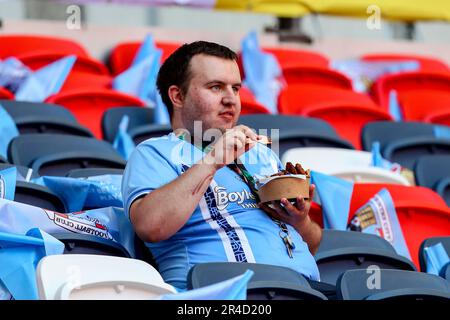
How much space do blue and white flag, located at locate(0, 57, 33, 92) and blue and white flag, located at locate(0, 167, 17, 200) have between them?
1844 mm

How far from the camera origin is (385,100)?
599 centimetres

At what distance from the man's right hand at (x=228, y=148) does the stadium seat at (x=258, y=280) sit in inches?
12.2

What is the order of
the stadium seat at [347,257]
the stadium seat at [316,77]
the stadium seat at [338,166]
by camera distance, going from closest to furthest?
the stadium seat at [347,257] → the stadium seat at [338,166] → the stadium seat at [316,77]

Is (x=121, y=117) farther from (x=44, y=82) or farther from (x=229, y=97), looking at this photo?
(x=229, y=97)

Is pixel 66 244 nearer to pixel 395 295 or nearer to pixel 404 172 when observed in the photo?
pixel 395 295

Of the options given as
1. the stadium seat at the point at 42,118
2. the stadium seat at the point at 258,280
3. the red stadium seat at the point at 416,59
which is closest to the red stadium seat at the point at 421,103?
the red stadium seat at the point at 416,59

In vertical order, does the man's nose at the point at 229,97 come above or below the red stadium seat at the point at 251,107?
above

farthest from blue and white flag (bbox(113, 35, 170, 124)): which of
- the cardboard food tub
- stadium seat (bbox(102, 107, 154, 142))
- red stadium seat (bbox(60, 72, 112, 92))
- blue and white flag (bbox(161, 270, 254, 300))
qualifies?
blue and white flag (bbox(161, 270, 254, 300))

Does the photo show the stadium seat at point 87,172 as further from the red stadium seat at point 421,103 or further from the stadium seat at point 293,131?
the red stadium seat at point 421,103

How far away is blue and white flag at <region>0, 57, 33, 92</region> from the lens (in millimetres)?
5031

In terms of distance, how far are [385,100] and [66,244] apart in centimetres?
323

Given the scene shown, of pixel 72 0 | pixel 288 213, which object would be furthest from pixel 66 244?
pixel 72 0

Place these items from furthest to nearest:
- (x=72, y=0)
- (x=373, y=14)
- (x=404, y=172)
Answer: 1. (x=373, y=14)
2. (x=72, y=0)
3. (x=404, y=172)

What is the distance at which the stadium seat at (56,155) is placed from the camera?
389 centimetres
